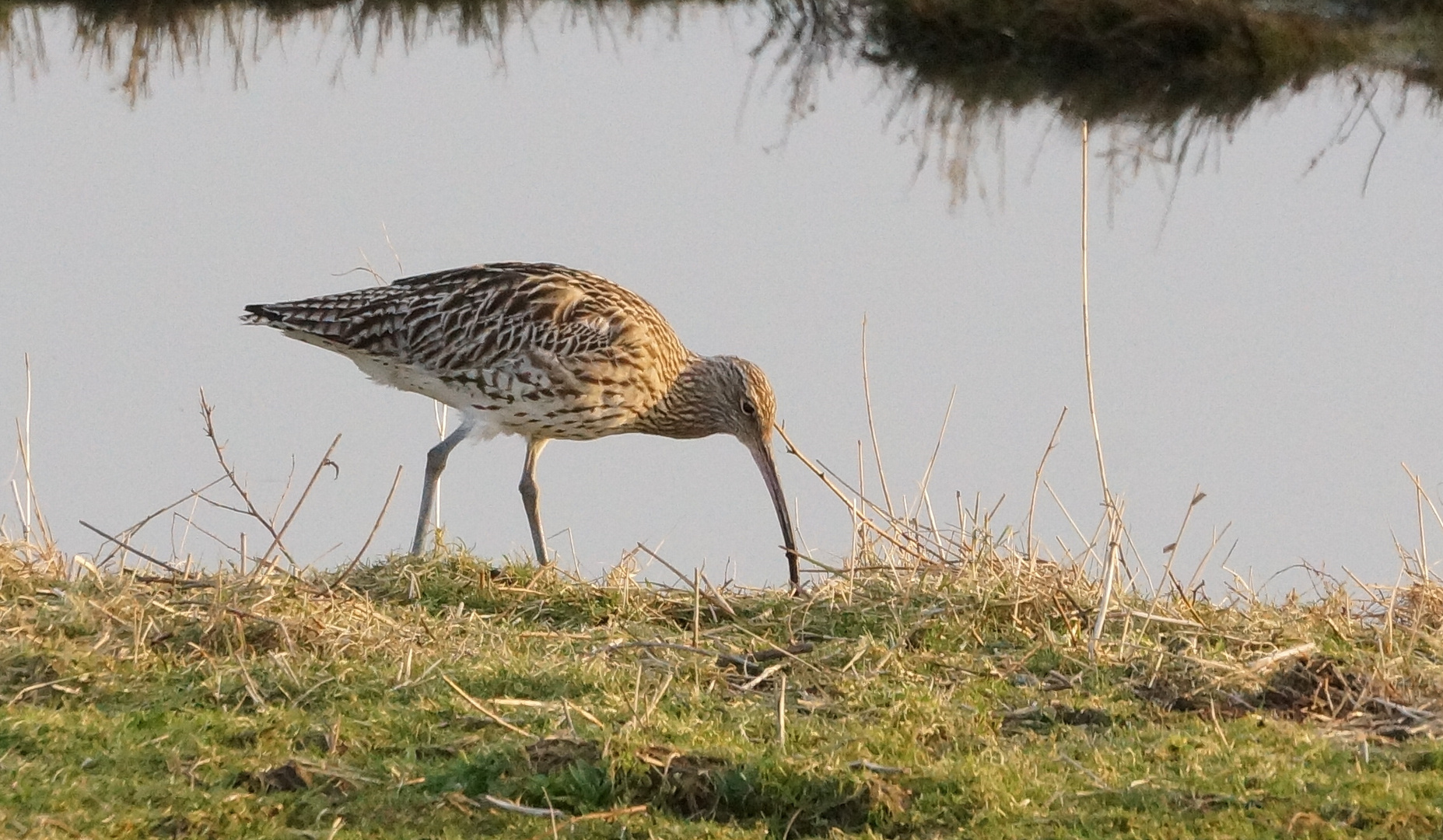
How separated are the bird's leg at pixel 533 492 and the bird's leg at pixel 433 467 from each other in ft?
1.35

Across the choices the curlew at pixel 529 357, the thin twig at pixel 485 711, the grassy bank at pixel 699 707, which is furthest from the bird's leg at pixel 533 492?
the thin twig at pixel 485 711

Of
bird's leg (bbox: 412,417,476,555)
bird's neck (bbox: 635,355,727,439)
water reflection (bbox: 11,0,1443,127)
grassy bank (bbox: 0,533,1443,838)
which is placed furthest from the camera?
water reflection (bbox: 11,0,1443,127)

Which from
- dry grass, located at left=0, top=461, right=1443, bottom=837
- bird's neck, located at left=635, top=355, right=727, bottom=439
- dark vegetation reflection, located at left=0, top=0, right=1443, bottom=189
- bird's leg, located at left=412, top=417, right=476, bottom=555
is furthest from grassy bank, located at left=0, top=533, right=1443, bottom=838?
dark vegetation reflection, located at left=0, top=0, right=1443, bottom=189

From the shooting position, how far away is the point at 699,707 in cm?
546

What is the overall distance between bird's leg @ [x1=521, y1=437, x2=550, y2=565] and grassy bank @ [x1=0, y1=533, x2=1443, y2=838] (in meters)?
1.70

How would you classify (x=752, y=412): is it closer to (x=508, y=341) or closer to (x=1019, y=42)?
(x=508, y=341)

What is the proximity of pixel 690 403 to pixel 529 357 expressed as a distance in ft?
3.48

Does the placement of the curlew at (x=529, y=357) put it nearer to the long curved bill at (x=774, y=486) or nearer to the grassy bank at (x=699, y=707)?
the long curved bill at (x=774, y=486)

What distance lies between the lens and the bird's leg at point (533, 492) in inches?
356

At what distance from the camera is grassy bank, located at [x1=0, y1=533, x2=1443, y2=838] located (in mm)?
4656

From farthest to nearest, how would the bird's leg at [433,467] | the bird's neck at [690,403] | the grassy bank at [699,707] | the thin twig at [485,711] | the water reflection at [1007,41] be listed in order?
the water reflection at [1007,41]
the bird's neck at [690,403]
the bird's leg at [433,467]
the thin twig at [485,711]
the grassy bank at [699,707]

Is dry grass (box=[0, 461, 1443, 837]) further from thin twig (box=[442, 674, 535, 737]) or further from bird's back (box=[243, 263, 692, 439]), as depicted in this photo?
bird's back (box=[243, 263, 692, 439])

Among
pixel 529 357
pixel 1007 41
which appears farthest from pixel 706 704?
pixel 1007 41

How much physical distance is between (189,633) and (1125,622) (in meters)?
3.18
